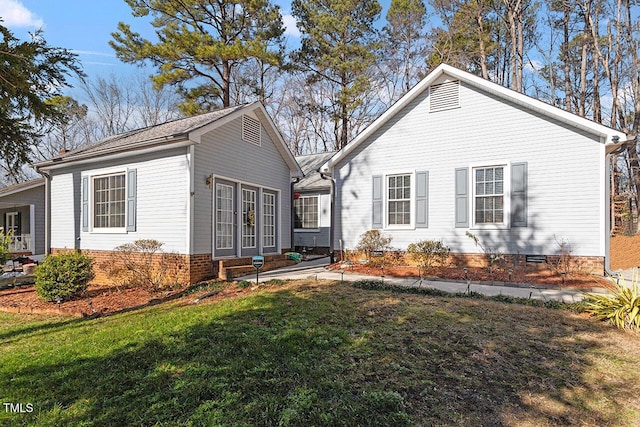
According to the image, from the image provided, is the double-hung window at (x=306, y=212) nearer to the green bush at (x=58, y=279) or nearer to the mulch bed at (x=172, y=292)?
the mulch bed at (x=172, y=292)

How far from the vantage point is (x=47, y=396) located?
3.34m

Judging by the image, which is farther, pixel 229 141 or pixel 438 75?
pixel 438 75

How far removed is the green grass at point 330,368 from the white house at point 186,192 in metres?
3.56

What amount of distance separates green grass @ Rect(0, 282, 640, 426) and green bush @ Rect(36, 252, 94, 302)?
6.14 feet

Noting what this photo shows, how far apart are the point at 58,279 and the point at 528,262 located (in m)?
11.1

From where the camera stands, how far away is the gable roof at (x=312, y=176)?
1580cm

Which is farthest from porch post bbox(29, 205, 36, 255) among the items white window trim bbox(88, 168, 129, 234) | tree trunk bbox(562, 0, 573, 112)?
tree trunk bbox(562, 0, 573, 112)

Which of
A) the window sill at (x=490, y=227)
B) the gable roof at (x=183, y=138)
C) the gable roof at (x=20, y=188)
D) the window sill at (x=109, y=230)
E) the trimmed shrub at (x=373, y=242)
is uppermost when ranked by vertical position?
the gable roof at (x=183, y=138)

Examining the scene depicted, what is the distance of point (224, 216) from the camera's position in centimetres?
973

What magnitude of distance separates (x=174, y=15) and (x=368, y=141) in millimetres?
13424

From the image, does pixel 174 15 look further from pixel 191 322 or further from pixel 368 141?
pixel 191 322

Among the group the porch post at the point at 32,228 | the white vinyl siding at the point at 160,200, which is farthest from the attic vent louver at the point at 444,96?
the porch post at the point at 32,228

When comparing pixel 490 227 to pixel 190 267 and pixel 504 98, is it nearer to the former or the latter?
pixel 504 98

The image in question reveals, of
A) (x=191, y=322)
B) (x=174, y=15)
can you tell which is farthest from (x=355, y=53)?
(x=191, y=322)
